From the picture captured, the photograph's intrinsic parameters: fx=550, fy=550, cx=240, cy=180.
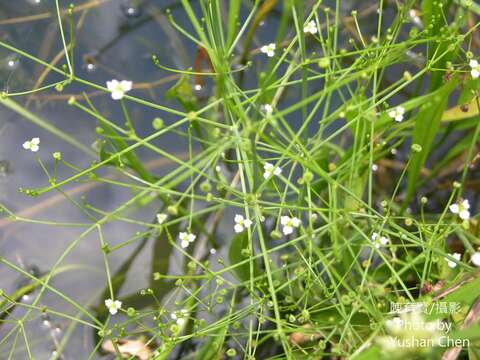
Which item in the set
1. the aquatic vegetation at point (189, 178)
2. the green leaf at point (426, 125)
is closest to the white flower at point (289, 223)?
the aquatic vegetation at point (189, 178)

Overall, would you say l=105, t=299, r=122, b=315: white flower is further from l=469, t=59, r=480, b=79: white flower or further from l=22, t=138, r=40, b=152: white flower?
l=469, t=59, r=480, b=79: white flower

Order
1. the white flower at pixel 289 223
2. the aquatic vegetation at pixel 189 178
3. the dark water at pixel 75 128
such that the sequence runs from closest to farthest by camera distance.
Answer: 1. the white flower at pixel 289 223
2. the aquatic vegetation at pixel 189 178
3. the dark water at pixel 75 128

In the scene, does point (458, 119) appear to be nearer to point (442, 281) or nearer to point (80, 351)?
point (442, 281)

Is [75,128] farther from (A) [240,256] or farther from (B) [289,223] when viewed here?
(B) [289,223]

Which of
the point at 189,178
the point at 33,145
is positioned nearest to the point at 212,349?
the point at 189,178

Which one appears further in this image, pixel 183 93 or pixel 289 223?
pixel 183 93

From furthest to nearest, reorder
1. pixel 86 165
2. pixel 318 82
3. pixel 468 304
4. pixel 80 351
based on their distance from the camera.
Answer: pixel 318 82, pixel 86 165, pixel 80 351, pixel 468 304

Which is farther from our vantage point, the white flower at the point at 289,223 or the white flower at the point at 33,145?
the white flower at the point at 33,145

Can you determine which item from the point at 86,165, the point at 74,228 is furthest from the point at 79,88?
the point at 74,228

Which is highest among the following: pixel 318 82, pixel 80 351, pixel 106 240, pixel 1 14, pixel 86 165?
pixel 1 14

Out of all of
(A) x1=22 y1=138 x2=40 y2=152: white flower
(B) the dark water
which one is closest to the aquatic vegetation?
(B) the dark water

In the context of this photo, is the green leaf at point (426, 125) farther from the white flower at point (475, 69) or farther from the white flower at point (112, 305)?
the white flower at point (112, 305)
